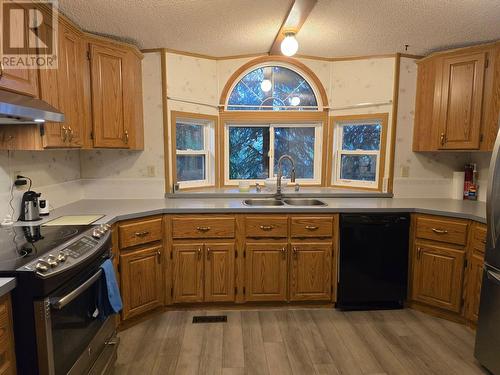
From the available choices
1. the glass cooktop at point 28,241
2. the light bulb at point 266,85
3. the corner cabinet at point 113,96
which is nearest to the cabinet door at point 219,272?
the glass cooktop at point 28,241

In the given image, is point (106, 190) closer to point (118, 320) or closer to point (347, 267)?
point (118, 320)

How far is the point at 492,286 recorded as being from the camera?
75.8 inches

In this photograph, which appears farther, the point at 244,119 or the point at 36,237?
the point at 244,119

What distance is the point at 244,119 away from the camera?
3.38 metres

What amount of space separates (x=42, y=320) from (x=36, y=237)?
24.3 inches

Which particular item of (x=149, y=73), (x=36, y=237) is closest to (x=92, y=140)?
(x=149, y=73)

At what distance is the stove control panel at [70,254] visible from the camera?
1.36m

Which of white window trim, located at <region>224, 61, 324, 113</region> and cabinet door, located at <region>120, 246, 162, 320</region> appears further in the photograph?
white window trim, located at <region>224, 61, 324, 113</region>

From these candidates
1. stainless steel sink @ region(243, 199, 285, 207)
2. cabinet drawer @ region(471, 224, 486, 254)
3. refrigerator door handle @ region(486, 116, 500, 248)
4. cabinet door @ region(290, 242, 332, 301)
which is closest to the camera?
refrigerator door handle @ region(486, 116, 500, 248)

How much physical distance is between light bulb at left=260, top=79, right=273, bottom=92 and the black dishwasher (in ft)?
5.21

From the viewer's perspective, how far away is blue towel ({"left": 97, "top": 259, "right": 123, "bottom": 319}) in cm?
184

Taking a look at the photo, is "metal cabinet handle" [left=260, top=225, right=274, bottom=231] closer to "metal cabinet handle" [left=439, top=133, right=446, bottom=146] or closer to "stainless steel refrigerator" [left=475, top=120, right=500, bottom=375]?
"stainless steel refrigerator" [left=475, top=120, right=500, bottom=375]

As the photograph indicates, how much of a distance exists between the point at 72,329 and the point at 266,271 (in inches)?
60.0

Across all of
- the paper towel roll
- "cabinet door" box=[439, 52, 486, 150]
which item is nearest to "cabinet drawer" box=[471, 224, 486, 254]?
"cabinet door" box=[439, 52, 486, 150]
